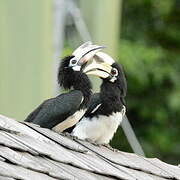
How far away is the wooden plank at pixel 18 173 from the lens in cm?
363

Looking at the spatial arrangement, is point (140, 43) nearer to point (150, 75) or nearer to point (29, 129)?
point (150, 75)

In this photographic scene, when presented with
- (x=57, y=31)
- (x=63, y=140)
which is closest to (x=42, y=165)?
(x=63, y=140)

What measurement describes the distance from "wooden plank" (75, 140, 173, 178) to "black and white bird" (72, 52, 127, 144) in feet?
3.81

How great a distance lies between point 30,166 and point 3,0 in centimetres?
329

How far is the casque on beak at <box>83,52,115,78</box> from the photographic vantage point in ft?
19.7

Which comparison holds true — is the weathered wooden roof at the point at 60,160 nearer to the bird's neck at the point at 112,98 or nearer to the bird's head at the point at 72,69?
the bird's head at the point at 72,69

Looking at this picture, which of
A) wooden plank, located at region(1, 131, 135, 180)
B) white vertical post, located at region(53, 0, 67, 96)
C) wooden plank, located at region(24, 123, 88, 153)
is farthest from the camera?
white vertical post, located at region(53, 0, 67, 96)

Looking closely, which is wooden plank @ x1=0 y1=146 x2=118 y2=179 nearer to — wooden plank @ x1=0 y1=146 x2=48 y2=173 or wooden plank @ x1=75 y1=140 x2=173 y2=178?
wooden plank @ x1=0 y1=146 x2=48 y2=173

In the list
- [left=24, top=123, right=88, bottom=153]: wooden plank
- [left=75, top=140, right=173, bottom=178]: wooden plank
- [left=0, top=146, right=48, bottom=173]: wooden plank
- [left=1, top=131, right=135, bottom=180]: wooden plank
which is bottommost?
[left=0, top=146, right=48, bottom=173]: wooden plank

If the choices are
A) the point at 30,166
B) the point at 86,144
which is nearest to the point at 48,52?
the point at 86,144

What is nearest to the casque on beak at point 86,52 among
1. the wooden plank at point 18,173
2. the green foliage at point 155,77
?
the wooden plank at point 18,173

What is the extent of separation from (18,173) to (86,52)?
6.64 ft

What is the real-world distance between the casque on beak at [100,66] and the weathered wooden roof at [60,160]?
95 cm

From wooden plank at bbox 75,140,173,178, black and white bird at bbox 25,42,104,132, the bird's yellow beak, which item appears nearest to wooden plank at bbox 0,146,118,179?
wooden plank at bbox 75,140,173,178
